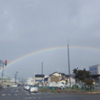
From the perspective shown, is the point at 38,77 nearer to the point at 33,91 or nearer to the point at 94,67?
the point at 94,67

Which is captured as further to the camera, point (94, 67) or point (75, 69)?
point (94, 67)

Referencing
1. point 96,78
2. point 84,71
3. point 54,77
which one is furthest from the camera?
point 54,77

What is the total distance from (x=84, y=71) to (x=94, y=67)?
4582cm

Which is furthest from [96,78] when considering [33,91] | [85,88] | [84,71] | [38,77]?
[38,77]

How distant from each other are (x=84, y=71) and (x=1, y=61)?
22270mm

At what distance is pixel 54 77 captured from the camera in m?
87.6

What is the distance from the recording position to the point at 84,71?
4528cm

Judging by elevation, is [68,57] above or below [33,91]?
above

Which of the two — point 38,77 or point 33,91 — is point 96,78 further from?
point 38,77

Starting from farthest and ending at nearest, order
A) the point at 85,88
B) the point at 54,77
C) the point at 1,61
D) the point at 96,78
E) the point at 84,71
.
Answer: the point at 54,77
the point at 96,78
the point at 1,61
the point at 84,71
the point at 85,88

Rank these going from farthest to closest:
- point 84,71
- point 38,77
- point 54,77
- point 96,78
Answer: point 38,77
point 54,77
point 96,78
point 84,71

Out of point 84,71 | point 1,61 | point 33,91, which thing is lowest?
point 33,91

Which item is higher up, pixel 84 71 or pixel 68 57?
pixel 68 57

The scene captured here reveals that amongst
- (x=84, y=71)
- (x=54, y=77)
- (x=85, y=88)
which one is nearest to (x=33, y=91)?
(x=85, y=88)
